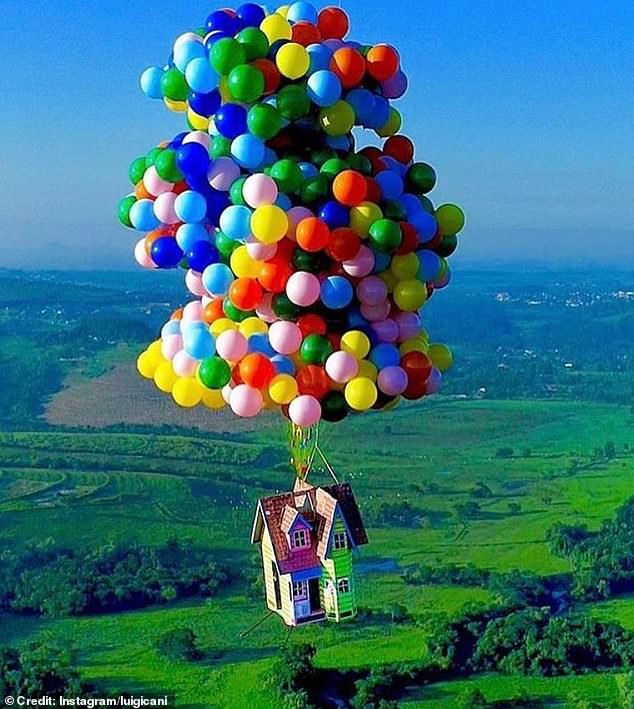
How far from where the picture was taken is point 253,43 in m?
2.32

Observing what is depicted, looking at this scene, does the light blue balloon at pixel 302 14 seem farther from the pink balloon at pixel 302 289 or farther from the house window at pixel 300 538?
the house window at pixel 300 538

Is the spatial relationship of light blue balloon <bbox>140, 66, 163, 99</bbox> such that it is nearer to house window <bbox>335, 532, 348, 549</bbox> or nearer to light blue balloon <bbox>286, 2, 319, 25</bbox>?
light blue balloon <bbox>286, 2, 319, 25</bbox>

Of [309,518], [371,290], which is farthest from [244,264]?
[309,518]

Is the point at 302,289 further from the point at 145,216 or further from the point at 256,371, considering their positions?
the point at 145,216

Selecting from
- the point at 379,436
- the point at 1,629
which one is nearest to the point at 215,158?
the point at 1,629

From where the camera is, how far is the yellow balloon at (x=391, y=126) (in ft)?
8.43

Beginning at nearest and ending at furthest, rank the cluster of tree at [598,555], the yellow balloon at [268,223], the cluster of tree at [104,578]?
the yellow balloon at [268,223], the cluster of tree at [104,578], the cluster of tree at [598,555]

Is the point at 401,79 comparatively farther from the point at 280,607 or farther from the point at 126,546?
the point at 126,546

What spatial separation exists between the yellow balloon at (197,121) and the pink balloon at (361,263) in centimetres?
50

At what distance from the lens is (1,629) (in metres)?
12.2

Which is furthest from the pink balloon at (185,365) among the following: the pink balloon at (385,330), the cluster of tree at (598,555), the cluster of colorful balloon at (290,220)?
the cluster of tree at (598,555)

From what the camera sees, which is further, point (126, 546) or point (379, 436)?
point (379, 436)

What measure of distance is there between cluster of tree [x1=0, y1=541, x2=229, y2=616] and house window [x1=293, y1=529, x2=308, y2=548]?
34.1ft

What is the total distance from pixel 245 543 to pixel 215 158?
1201cm
